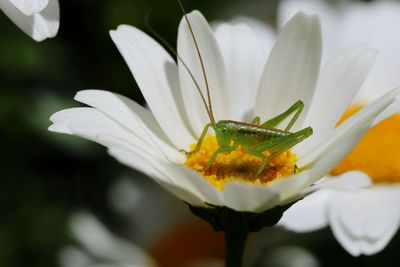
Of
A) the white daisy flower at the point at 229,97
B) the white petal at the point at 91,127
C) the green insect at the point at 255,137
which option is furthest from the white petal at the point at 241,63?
the white petal at the point at 91,127

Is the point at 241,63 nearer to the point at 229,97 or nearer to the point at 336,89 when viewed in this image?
the point at 229,97

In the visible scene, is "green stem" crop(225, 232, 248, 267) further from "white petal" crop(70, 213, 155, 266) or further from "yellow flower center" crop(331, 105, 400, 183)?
"white petal" crop(70, 213, 155, 266)

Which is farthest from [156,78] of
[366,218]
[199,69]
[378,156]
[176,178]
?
[378,156]

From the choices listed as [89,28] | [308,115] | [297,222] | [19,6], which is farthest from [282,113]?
[89,28]

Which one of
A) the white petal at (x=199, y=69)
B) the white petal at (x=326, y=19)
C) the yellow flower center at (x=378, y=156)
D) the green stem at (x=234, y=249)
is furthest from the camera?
the white petal at (x=326, y=19)

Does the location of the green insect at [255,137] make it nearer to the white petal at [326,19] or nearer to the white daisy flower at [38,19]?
the white daisy flower at [38,19]

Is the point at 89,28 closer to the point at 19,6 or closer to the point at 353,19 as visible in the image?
the point at 353,19
